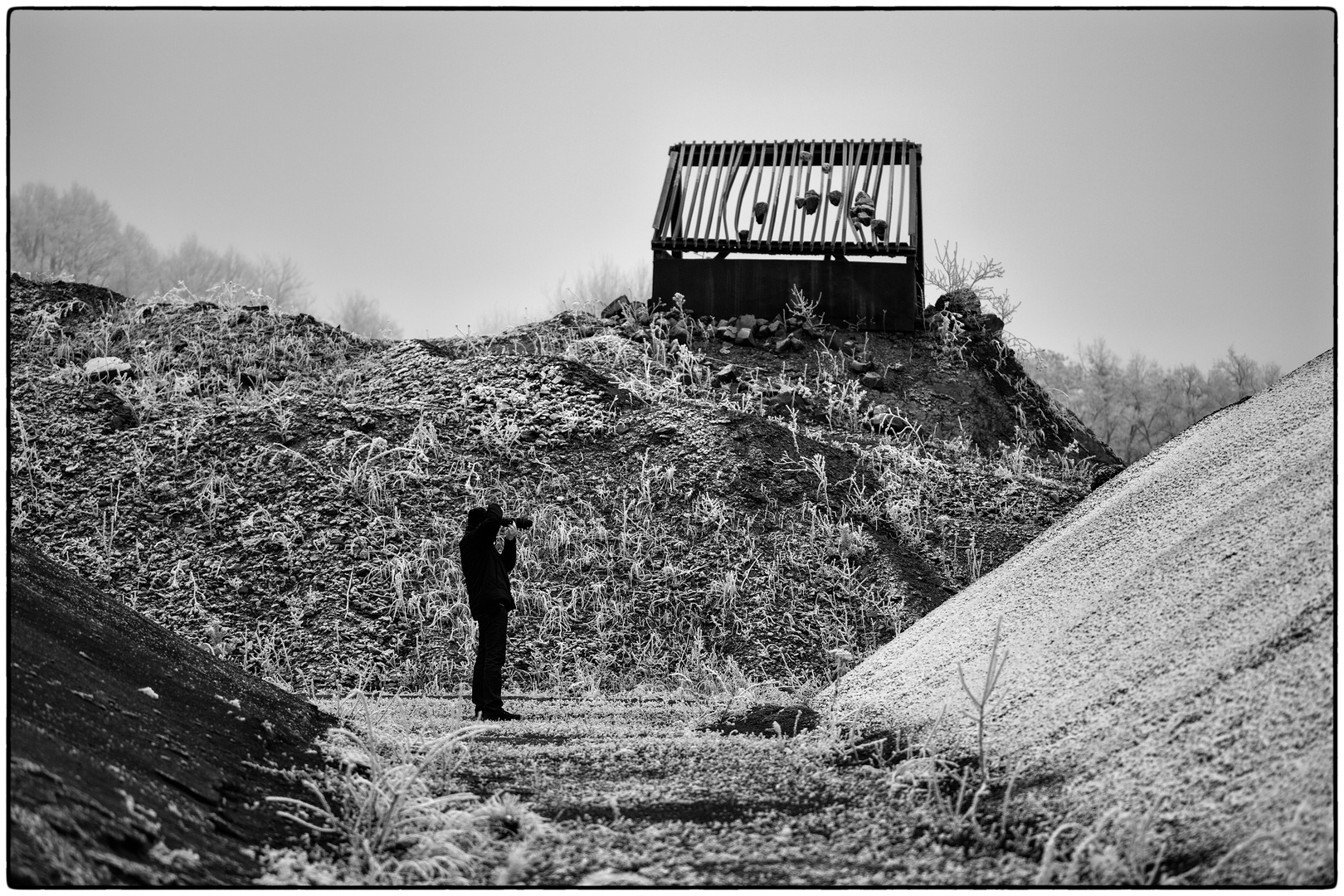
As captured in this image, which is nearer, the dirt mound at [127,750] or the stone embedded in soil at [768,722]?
the dirt mound at [127,750]

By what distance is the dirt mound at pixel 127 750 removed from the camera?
86.4 inches

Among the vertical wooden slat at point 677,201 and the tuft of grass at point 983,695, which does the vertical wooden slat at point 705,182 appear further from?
the tuft of grass at point 983,695

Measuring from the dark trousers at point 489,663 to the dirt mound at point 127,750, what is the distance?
909mm

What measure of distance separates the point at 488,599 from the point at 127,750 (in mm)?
2683

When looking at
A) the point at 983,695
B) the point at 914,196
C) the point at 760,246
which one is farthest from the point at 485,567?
the point at 914,196

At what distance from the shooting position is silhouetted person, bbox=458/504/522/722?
5.18m

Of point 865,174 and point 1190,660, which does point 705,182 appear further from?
point 1190,660

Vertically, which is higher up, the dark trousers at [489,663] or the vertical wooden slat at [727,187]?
the vertical wooden slat at [727,187]

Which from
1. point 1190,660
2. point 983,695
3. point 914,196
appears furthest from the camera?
point 914,196

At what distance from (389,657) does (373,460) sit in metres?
2.25

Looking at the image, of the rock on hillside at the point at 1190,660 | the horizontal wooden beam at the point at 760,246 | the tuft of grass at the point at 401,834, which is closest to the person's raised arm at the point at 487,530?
the rock on hillside at the point at 1190,660

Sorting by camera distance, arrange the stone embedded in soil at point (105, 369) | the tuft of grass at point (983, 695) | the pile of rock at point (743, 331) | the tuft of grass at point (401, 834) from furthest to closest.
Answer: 1. the pile of rock at point (743, 331)
2. the stone embedded in soil at point (105, 369)
3. the tuft of grass at point (983, 695)
4. the tuft of grass at point (401, 834)

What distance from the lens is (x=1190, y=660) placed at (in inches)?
118

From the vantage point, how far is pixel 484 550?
18.1 feet
